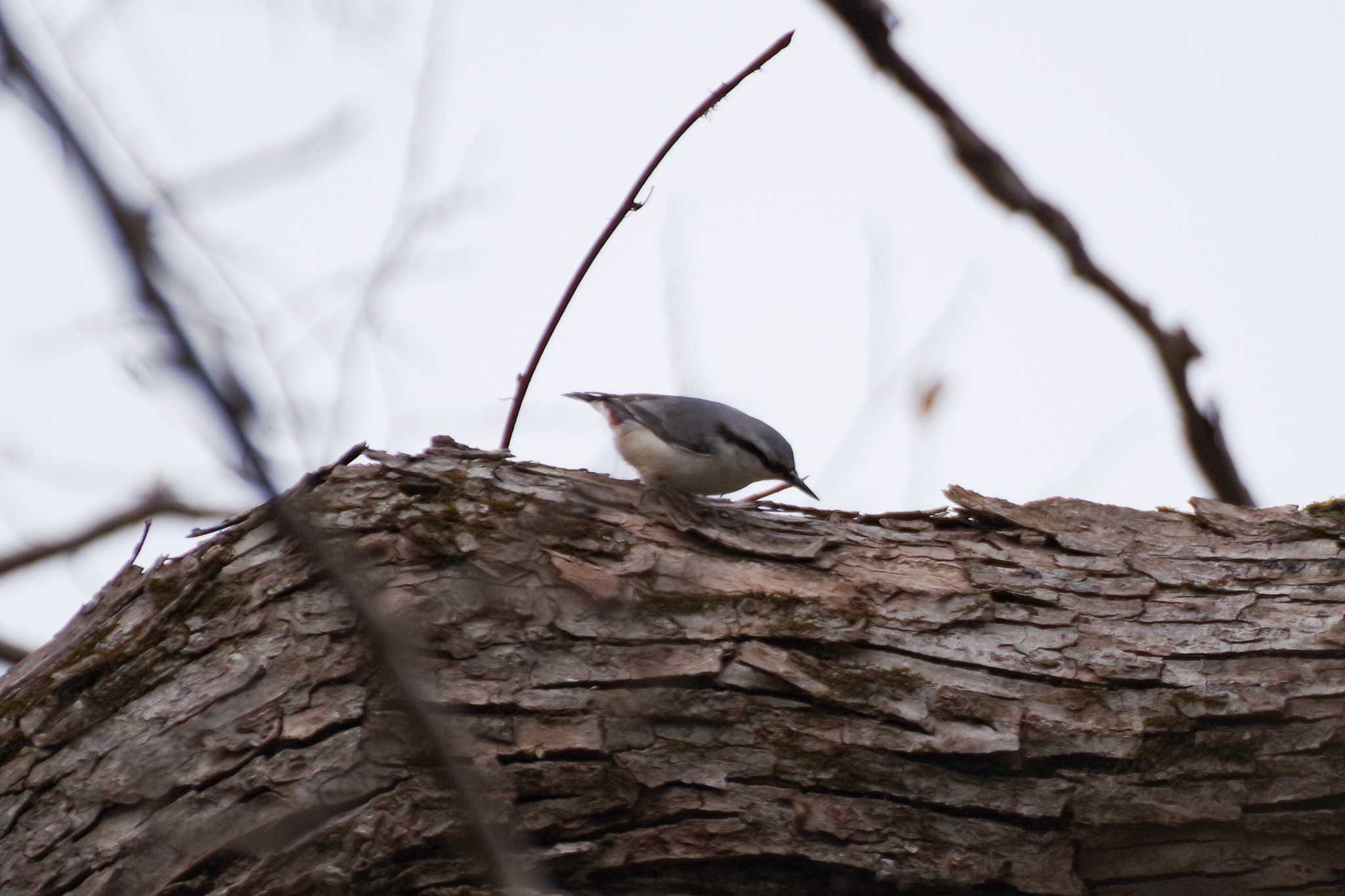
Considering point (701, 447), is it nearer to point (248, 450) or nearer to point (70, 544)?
point (70, 544)

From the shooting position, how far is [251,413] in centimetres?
75

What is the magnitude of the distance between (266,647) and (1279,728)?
7.77ft

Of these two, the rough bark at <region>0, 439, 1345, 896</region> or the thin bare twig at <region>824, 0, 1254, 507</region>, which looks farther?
the rough bark at <region>0, 439, 1345, 896</region>

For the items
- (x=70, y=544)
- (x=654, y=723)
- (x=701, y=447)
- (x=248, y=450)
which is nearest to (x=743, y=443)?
(x=701, y=447)

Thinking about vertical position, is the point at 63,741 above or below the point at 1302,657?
below

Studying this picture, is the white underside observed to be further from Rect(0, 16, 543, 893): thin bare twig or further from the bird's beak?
Rect(0, 16, 543, 893): thin bare twig

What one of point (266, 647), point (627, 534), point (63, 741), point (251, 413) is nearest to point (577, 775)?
point (627, 534)

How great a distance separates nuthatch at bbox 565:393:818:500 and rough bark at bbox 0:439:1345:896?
0.56 meters

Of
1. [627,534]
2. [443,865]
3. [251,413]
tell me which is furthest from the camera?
[627,534]

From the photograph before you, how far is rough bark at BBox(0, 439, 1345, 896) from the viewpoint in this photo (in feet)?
8.23

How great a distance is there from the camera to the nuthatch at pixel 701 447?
11.3ft

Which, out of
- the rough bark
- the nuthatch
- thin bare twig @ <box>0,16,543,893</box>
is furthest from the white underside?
thin bare twig @ <box>0,16,543,893</box>

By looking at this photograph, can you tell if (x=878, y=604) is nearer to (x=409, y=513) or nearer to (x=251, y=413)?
(x=409, y=513)

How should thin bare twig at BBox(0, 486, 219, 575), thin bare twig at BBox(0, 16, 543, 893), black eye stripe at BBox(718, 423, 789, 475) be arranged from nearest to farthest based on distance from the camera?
thin bare twig at BBox(0, 16, 543, 893) < thin bare twig at BBox(0, 486, 219, 575) < black eye stripe at BBox(718, 423, 789, 475)
